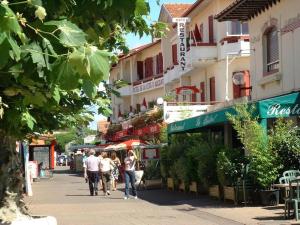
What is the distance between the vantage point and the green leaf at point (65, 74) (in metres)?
3.20

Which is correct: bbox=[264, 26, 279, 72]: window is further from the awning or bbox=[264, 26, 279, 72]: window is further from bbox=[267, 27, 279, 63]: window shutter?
the awning

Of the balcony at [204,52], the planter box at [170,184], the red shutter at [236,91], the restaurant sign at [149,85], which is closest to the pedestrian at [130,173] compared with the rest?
the planter box at [170,184]

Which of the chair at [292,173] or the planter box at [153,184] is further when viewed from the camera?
the planter box at [153,184]

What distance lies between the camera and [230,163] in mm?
17484

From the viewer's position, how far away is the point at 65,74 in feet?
10.5

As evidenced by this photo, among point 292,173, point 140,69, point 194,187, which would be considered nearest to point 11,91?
point 292,173

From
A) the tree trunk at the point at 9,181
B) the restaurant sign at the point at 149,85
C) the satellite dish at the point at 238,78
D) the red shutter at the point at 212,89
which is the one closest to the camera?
the tree trunk at the point at 9,181

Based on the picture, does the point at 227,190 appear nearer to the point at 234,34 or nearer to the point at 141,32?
the point at 141,32

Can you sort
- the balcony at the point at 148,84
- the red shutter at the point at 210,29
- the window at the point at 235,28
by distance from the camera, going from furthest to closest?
1. the balcony at the point at 148,84
2. the red shutter at the point at 210,29
3. the window at the point at 235,28

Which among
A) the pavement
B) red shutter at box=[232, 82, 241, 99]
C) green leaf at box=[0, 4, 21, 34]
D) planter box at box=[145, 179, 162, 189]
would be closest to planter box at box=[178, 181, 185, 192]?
the pavement

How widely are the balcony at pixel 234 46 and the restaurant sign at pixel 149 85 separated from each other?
1328 centimetres

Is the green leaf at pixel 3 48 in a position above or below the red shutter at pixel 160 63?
below

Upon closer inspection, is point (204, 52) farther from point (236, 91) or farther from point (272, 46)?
point (272, 46)

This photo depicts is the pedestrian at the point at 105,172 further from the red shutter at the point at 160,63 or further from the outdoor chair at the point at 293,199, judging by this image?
the red shutter at the point at 160,63
